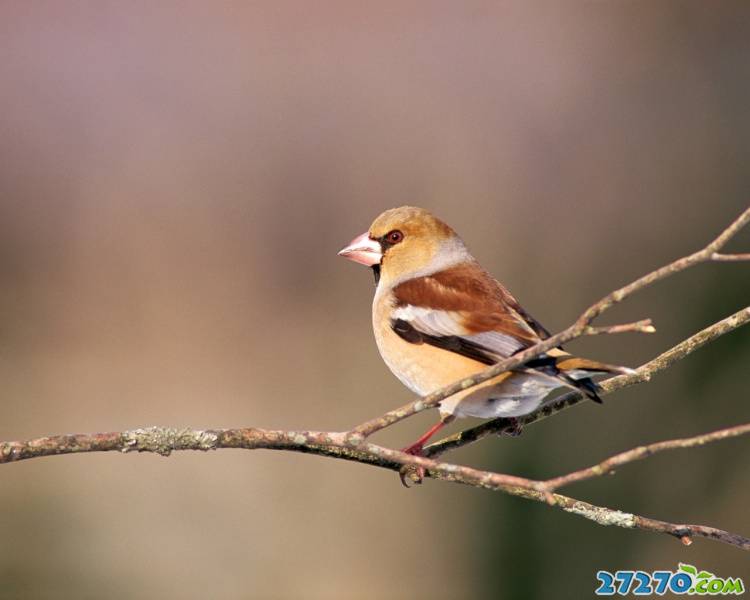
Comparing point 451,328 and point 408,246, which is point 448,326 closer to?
point 451,328

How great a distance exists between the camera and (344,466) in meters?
8.63

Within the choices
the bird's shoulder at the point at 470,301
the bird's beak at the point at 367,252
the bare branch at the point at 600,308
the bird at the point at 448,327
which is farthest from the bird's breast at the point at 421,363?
the bare branch at the point at 600,308

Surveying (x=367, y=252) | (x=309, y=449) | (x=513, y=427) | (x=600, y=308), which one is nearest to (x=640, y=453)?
(x=600, y=308)

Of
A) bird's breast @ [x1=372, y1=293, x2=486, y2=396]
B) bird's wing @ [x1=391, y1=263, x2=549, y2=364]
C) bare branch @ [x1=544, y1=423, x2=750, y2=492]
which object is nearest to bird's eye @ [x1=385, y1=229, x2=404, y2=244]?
bird's wing @ [x1=391, y1=263, x2=549, y2=364]

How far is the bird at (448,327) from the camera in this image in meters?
2.97

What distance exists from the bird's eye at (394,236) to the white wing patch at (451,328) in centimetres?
42

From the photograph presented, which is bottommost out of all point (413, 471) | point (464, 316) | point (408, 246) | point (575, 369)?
point (413, 471)

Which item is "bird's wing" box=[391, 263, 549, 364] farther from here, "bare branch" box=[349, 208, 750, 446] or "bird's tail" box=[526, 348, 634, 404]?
"bare branch" box=[349, 208, 750, 446]

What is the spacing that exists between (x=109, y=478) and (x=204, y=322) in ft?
7.02

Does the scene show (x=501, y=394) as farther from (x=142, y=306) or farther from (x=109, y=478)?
(x=142, y=306)

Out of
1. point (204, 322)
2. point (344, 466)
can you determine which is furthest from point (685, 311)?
point (204, 322)

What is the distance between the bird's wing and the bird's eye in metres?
0.27

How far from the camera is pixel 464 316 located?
328 cm

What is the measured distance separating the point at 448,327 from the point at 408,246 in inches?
24.1
